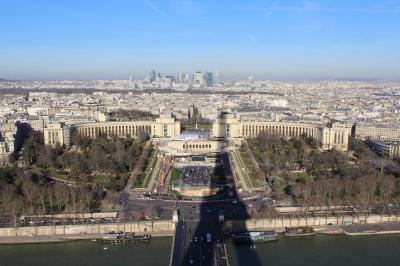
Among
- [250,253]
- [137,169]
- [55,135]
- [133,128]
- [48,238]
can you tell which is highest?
[55,135]

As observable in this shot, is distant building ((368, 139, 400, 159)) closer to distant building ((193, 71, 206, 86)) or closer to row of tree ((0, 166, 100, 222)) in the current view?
row of tree ((0, 166, 100, 222))

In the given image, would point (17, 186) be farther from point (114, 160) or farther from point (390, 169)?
point (390, 169)

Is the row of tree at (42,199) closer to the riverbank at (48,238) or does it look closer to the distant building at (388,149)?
→ the riverbank at (48,238)

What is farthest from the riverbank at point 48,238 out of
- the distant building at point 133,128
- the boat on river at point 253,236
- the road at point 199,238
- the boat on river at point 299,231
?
the distant building at point 133,128

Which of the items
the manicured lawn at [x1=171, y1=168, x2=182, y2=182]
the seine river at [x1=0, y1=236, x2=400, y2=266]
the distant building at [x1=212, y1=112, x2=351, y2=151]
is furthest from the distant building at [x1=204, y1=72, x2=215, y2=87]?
the seine river at [x1=0, y1=236, x2=400, y2=266]

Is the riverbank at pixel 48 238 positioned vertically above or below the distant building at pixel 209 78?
below

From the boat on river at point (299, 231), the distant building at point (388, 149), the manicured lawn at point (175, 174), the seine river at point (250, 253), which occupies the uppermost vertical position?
the distant building at point (388, 149)

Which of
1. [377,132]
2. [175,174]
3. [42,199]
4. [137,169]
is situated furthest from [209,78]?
[42,199]

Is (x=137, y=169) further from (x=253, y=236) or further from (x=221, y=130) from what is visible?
(x=221, y=130)

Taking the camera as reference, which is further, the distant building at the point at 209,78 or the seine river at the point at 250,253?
the distant building at the point at 209,78
